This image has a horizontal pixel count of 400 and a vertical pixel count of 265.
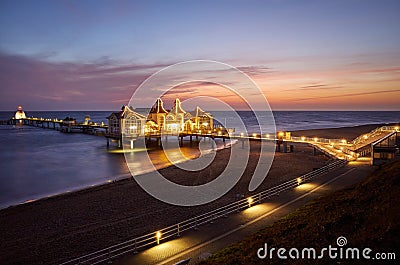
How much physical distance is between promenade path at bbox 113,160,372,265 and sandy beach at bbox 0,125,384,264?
112 inches

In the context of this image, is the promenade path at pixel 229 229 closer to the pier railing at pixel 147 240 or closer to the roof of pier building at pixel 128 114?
the pier railing at pixel 147 240

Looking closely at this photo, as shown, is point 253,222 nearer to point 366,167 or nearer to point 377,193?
point 377,193

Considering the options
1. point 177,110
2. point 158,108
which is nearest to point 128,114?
point 158,108

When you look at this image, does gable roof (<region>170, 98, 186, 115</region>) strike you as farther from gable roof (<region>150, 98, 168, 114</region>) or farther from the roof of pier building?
the roof of pier building

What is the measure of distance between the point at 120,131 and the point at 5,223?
30550mm

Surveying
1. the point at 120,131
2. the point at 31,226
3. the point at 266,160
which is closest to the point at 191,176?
the point at 266,160

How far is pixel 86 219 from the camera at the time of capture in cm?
1397

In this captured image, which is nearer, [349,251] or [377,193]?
[349,251]

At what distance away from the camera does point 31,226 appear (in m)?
13.4
